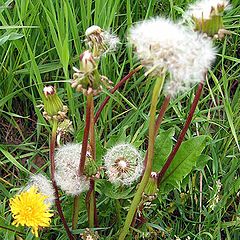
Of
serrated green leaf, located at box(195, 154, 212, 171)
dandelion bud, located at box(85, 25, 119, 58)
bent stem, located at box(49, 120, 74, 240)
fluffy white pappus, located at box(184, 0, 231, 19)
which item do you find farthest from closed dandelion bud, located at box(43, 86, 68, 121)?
serrated green leaf, located at box(195, 154, 212, 171)

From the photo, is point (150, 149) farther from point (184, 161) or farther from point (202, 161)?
point (202, 161)

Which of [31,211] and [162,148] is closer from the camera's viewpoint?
[31,211]

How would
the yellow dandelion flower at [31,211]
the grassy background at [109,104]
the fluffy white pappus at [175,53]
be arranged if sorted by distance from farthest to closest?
the grassy background at [109,104] < the yellow dandelion flower at [31,211] < the fluffy white pappus at [175,53]

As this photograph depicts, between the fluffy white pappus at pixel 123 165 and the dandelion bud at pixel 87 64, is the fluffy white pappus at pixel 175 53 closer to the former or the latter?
the dandelion bud at pixel 87 64

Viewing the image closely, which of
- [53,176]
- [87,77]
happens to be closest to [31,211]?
[53,176]

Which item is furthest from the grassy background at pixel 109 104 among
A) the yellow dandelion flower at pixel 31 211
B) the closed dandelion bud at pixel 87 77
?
the closed dandelion bud at pixel 87 77

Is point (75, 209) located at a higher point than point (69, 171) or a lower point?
lower

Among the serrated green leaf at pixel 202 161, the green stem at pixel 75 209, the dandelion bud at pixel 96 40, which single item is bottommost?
the green stem at pixel 75 209
